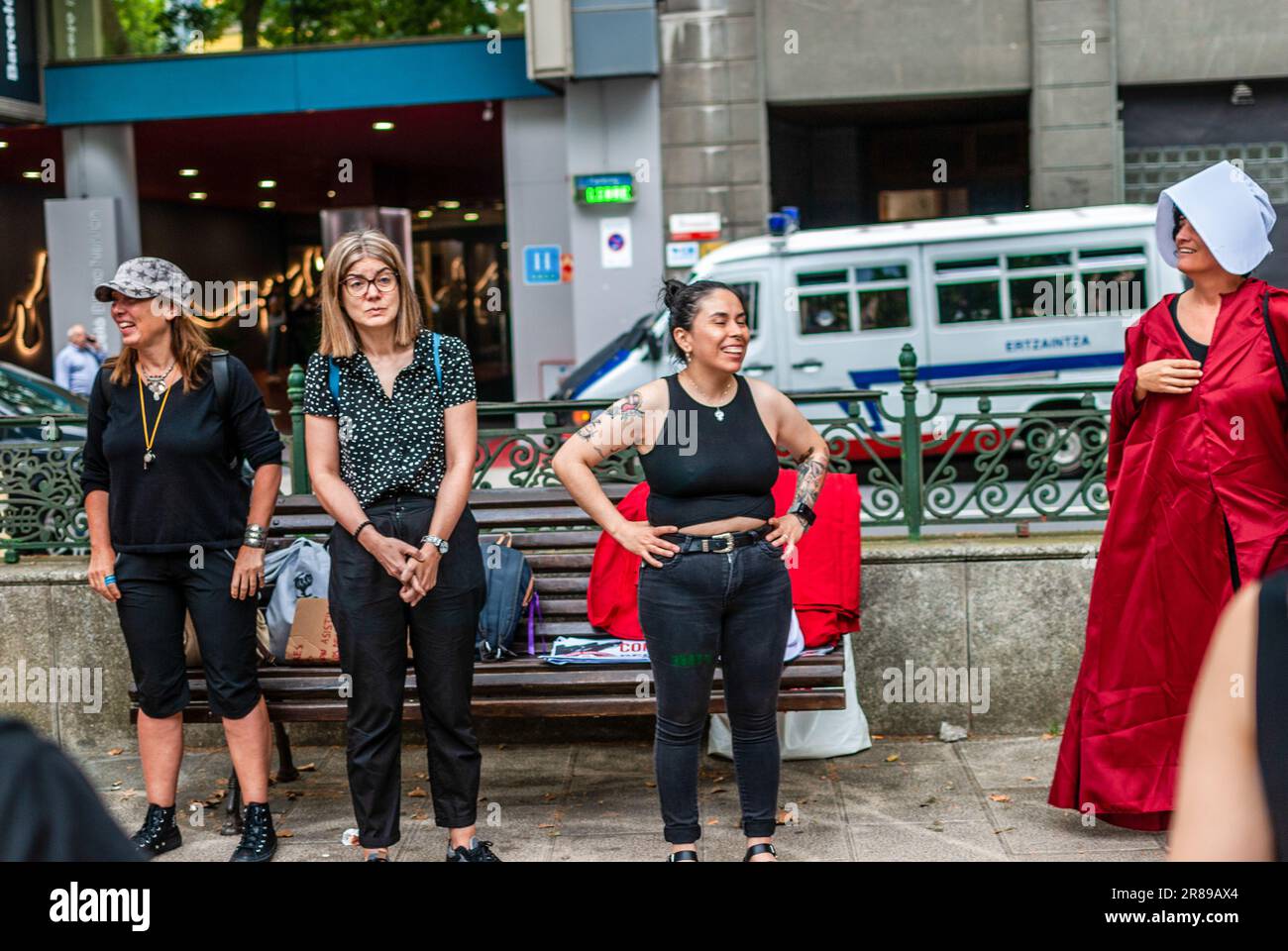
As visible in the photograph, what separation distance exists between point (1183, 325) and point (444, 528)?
244 cm

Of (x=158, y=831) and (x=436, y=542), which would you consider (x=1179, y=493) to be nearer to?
(x=436, y=542)

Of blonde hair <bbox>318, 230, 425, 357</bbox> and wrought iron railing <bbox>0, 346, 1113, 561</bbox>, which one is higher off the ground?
blonde hair <bbox>318, 230, 425, 357</bbox>

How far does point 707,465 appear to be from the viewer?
4.62m

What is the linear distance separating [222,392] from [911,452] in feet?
10.0

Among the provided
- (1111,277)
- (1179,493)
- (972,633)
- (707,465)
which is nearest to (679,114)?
(1111,277)

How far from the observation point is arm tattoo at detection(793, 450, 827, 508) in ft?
16.2

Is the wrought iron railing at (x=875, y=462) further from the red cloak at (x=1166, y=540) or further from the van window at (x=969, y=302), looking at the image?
the van window at (x=969, y=302)

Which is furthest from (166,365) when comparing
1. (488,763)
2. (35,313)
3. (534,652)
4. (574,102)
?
(35,313)

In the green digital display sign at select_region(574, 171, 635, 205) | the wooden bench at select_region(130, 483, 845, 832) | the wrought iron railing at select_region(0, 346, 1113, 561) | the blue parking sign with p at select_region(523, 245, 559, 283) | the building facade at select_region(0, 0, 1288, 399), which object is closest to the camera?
the wooden bench at select_region(130, 483, 845, 832)

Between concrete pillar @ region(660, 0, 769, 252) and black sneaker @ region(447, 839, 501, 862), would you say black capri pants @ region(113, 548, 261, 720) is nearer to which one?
black sneaker @ region(447, 839, 501, 862)

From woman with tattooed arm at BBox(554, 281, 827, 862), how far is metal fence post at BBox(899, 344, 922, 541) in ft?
6.43

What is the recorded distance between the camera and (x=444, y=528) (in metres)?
4.72

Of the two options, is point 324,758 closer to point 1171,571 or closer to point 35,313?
point 1171,571

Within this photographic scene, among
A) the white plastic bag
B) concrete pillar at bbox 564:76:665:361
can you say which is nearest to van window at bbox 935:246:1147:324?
concrete pillar at bbox 564:76:665:361
